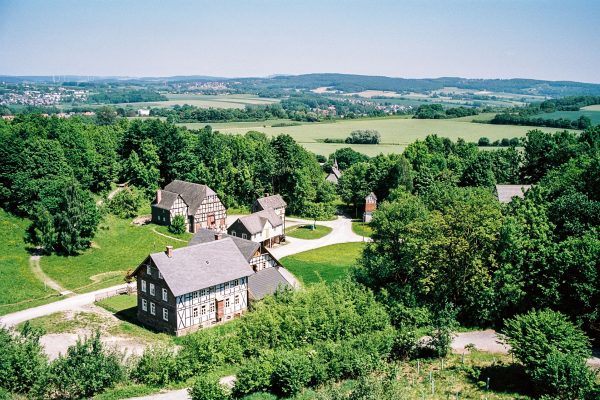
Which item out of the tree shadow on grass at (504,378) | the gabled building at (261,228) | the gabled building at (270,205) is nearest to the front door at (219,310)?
the gabled building at (261,228)

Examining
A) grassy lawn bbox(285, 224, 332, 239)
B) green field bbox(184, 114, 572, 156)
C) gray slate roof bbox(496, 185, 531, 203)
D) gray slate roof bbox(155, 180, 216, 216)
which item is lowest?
grassy lawn bbox(285, 224, 332, 239)

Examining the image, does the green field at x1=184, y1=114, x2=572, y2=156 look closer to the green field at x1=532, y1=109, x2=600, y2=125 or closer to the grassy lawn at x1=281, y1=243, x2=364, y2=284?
the green field at x1=532, y1=109, x2=600, y2=125

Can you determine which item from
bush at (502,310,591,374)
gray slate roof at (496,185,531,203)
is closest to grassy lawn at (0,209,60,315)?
bush at (502,310,591,374)

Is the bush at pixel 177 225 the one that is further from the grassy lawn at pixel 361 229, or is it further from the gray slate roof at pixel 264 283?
the grassy lawn at pixel 361 229

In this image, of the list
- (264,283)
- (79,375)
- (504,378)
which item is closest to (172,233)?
(264,283)

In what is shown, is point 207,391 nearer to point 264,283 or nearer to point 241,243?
point 264,283

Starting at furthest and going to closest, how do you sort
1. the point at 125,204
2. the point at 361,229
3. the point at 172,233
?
the point at 361,229, the point at 125,204, the point at 172,233
